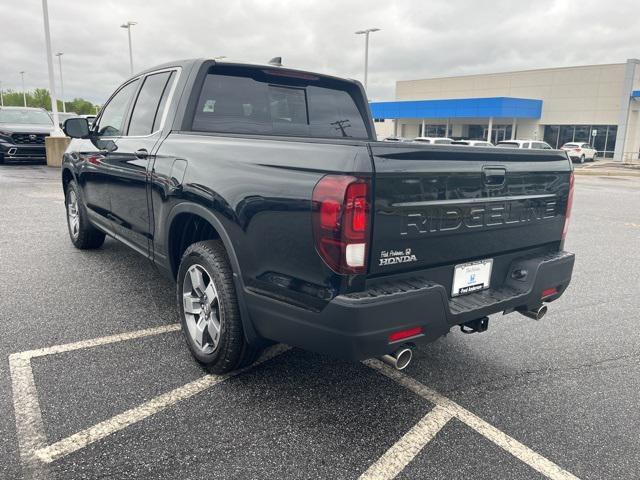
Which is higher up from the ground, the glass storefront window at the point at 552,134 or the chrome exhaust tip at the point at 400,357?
the glass storefront window at the point at 552,134

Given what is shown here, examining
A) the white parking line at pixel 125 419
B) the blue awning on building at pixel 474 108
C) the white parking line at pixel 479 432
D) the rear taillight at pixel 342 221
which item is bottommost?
the white parking line at pixel 479 432

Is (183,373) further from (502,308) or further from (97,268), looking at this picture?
(97,268)

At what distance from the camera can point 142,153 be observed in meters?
3.78

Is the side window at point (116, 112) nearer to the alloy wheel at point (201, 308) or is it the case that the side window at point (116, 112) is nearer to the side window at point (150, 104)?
the side window at point (150, 104)

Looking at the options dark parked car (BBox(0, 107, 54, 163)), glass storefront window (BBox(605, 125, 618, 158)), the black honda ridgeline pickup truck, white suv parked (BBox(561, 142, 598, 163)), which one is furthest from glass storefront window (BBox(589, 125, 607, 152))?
the black honda ridgeline pickup truck

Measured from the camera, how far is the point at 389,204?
2.32m

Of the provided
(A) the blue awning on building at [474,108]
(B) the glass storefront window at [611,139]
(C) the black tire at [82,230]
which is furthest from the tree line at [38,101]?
(C) the black tire at [82,230]

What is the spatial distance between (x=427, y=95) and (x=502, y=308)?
53.7m

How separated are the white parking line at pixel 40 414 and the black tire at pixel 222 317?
158 millimetres

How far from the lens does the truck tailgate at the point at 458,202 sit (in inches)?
92.0

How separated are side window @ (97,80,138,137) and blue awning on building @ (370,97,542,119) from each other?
127 feet

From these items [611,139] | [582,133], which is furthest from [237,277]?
[582,133]

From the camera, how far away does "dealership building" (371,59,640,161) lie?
40062 millimetres

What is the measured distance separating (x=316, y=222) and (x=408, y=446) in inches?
47.9
